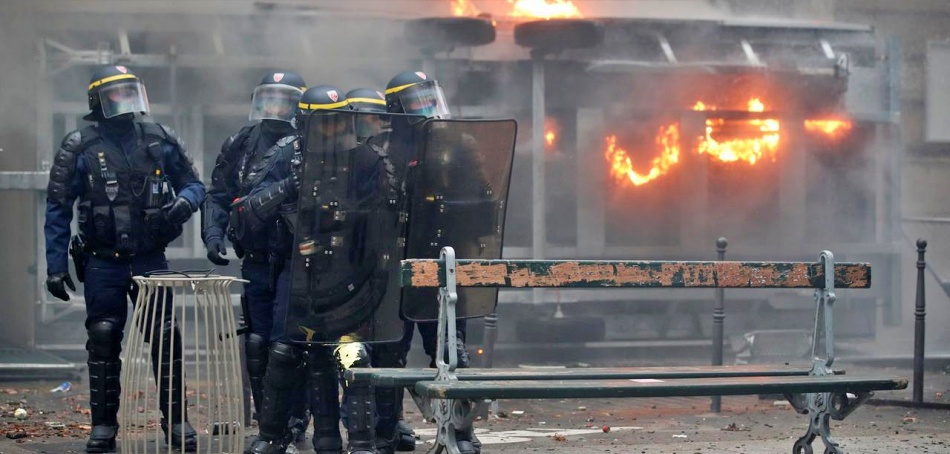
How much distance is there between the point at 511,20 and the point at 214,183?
14.5 feet

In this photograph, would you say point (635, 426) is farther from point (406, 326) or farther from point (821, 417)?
point (821, 417)

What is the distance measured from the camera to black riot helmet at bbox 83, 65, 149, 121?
576 cm

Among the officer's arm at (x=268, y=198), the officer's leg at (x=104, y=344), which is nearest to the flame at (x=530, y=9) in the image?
the officer's arm at (x=268, y=198)

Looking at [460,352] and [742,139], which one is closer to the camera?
[460,352]

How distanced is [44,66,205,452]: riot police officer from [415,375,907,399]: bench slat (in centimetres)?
185

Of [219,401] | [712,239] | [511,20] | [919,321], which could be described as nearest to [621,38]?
[511,20]

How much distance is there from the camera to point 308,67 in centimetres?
968

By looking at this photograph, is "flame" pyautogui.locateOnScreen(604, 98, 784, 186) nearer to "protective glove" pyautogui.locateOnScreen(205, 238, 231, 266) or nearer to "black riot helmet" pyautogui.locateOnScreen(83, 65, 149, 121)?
"protective glove" pyautogui.locateOnScreen(205, 238, 231, 266)

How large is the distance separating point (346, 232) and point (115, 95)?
137 cm

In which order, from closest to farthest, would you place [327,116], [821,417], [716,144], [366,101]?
1. [821,417]
2. [327,116]
3. [366,101]
4. [716,144]

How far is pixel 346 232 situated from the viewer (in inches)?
207

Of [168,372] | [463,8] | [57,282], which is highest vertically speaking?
[463,8]

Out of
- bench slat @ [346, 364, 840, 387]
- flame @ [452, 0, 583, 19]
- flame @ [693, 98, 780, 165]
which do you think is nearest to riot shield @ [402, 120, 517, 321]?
bench slat @ [346, 364, 840, 387]

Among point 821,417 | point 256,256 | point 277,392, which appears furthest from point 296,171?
point 821,417
